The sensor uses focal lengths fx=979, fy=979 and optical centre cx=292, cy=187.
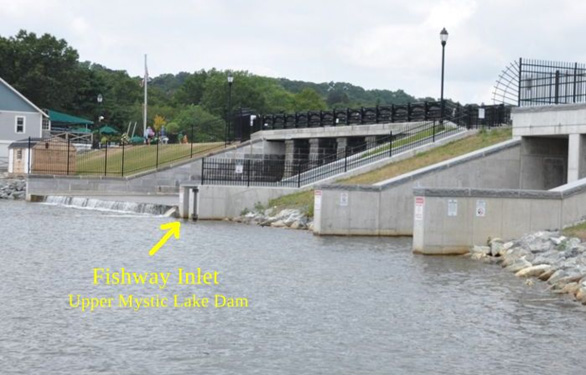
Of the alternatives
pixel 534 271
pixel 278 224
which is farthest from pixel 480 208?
pixel 278 224

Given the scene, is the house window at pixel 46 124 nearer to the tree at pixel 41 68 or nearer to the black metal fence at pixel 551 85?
the tree at pixel 41 68

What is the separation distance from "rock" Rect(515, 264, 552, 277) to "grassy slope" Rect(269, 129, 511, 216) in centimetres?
1400

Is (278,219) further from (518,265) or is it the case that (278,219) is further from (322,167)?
(518,265)

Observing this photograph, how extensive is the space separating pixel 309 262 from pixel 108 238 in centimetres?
832

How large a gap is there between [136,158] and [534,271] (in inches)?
1733

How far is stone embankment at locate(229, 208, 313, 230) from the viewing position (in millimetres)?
34344

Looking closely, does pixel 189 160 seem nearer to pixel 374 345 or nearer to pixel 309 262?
pixel 309 262

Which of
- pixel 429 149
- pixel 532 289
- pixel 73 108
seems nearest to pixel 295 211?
pixel 429 149

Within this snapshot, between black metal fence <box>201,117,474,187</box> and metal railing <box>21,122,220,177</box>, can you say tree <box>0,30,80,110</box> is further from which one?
black metal fence <box>201,117,474,187</box>

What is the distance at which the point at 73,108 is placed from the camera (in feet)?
361

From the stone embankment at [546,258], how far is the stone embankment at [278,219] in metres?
9.58

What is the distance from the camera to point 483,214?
86.2 ft

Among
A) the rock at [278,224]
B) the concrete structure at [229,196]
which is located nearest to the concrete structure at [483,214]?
the rock at [278,224]

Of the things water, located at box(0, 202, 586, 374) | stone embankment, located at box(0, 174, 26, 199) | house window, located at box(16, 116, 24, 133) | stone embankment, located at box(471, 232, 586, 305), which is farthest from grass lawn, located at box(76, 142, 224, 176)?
stone embankment, located at box(471, 232, 586, 305)
